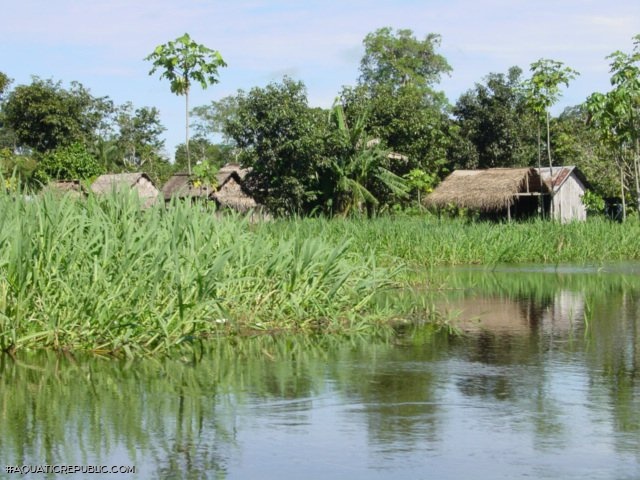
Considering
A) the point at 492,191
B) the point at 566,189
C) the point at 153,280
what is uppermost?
the point at 566,189

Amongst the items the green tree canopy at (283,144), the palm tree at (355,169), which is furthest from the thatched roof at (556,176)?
the green tree canopy at (283,144)

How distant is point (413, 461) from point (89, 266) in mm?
4284

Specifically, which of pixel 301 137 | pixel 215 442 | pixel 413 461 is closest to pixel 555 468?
pixel 413 461

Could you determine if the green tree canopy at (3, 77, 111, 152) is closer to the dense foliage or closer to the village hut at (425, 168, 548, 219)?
the dense foliage

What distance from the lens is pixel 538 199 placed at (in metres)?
37.8

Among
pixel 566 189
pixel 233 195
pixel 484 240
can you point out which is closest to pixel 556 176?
pixel 566 189

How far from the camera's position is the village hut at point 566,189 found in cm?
3662

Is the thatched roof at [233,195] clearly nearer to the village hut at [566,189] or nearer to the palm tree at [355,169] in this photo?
the palm tree at [355,169]

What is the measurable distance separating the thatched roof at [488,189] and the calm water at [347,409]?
25.0 metres

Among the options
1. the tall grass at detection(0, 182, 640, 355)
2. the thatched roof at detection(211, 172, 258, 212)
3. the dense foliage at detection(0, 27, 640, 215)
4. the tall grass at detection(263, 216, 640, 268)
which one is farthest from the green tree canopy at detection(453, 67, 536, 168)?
the tall grass at detection(0, 182, 640, 355)

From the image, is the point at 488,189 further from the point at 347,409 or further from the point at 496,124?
the point at 347,409

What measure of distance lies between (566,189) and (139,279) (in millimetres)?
31992

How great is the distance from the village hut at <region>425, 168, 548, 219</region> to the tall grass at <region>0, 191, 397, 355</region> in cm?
2517

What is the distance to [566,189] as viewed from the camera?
1513 inches
